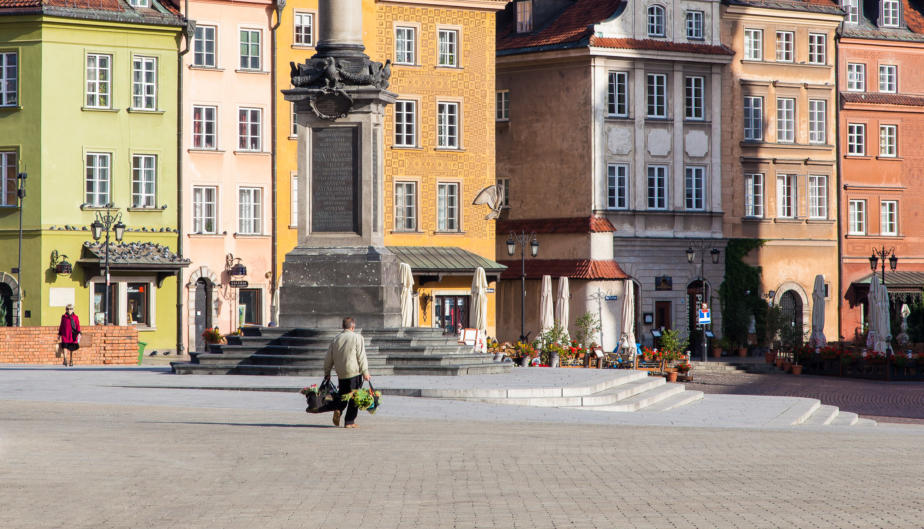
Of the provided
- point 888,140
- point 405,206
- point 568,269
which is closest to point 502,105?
point 405,206

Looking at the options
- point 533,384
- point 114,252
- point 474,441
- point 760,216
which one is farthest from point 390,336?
point 760,216

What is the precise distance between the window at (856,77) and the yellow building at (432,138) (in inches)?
724

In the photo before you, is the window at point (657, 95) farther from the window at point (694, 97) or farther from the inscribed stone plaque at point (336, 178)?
the inscribed stone plaque at point (336, 178)

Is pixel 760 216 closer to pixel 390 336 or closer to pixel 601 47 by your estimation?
pixel 601 47

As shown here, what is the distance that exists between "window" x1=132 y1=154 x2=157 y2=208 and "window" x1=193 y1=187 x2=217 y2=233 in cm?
161

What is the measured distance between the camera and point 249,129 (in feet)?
184

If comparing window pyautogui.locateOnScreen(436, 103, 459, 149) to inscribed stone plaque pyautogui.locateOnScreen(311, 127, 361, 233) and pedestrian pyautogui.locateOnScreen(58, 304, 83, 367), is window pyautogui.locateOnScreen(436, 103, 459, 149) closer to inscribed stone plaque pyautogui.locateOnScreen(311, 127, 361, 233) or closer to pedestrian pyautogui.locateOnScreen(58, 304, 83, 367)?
pedestrian pyautogui.locateOnScreen(58, 304, 83, 367)

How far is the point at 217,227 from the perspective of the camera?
55375 mm

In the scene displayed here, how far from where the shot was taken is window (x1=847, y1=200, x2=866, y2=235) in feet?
225

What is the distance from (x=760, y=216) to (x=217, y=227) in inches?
924

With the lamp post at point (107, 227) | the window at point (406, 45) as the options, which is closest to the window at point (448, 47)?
the window at point (406, 45)

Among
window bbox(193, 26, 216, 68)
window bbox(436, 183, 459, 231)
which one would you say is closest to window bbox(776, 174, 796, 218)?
window bbox(436, 183, 459, 231)

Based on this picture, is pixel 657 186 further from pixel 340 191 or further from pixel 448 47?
pixel 340 191

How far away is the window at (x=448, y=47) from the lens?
58822 millimetres
